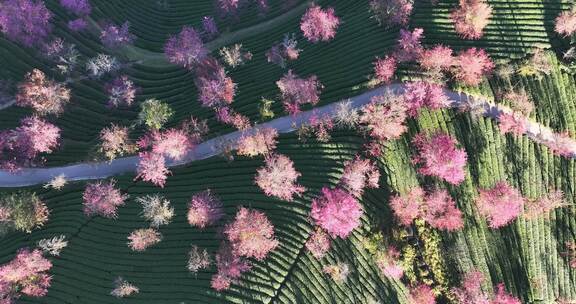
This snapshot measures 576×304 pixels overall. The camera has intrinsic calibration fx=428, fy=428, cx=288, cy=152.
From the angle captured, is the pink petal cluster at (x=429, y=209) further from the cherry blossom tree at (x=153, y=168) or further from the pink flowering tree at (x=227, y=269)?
the cherry blossom tree at (x=153, y=168)

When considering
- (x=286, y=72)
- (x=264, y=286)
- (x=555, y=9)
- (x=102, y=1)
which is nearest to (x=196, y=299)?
(x=264, y=286)

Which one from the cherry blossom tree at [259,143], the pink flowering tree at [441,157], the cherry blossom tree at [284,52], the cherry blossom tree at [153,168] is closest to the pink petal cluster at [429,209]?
the pink flowering tree at [441,157]

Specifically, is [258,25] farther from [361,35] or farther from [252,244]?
[252,244]

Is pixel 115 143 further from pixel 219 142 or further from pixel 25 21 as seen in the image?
pixel 25 21

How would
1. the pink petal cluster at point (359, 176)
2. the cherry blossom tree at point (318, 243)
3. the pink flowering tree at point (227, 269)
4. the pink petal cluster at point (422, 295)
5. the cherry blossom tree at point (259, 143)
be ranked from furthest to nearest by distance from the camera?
1. the cherry blossom tree at point (259, 143)
2. the pink petal cluster at point (359, 176)
3. the cherry blossom tree at point (318, 243)
4. the pink petal cluster at point (422, 295)
5. the pink flowering tree at point (227, 269)

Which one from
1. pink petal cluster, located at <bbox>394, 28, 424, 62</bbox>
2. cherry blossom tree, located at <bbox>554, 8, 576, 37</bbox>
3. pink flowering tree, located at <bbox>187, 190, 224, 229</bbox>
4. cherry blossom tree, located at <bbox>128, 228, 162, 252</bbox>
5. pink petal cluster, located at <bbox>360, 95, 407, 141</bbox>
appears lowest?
cherry blossom tree, located at <bbox>128, 228, 162, 252</bbox>

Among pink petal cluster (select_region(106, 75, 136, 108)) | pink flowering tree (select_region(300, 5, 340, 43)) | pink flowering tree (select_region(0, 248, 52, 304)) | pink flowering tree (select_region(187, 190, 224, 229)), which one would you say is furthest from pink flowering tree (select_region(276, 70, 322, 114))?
pink flowering tree (select_region(0, 248, 52, 304))

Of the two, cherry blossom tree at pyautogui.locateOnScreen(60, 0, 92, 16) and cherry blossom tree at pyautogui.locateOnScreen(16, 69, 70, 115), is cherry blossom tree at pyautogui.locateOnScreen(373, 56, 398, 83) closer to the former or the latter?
cherry blossom tree at pyautogui.locateOnScreen(16, 69, 70, 115)
